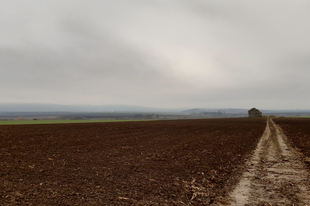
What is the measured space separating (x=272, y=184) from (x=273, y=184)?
0.04 meters

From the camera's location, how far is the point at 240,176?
32.3 ft

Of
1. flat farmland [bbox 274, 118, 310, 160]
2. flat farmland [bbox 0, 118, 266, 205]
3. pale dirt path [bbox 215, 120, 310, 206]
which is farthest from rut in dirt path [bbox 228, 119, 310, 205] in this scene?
flat farmland [bbox 274, 118, 310, 160]

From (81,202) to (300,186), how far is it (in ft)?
27.1

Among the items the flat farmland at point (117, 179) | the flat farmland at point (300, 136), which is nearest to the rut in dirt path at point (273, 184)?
the flat farmland at point (117, 179)

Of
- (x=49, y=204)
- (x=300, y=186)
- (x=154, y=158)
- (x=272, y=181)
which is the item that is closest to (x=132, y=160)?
(x=154, y=158)

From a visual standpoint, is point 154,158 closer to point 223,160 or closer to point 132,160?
point 132,160

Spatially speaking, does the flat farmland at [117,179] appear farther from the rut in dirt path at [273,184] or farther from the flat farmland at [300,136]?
the flat farmland at [300,136]

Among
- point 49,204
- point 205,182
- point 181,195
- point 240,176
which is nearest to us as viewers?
point 49,204

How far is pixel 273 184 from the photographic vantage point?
862 cm

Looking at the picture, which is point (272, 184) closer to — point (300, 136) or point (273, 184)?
point (273, 184)

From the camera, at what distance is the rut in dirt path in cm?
695

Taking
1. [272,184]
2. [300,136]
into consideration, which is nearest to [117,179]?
[272,184]

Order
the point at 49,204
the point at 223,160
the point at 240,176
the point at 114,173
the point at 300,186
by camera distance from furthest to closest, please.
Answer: the point at 223,160
the point at 114,173
the point at 240,176
the point at 300,186
the point at 49,204

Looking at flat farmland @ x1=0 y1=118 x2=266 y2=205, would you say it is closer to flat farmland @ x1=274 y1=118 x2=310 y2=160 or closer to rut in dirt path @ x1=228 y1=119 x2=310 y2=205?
rut in dirt path @ x1=228 y1=119 x2=310 y2=205
